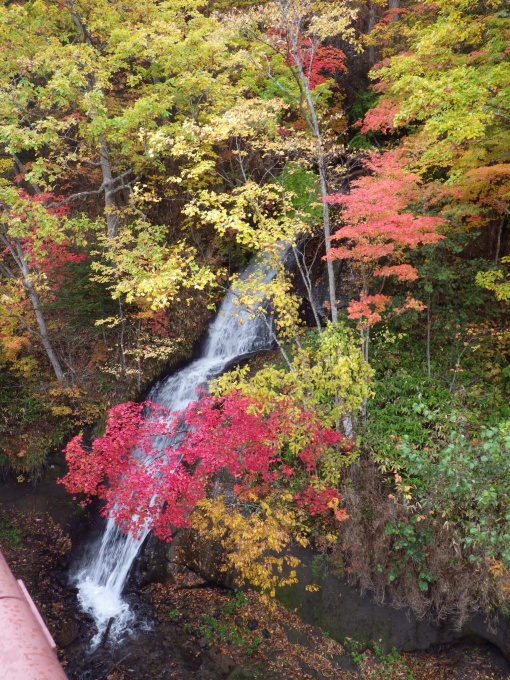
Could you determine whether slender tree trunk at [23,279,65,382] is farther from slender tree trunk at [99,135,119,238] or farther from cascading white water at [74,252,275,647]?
cascading white water at [74,252,275,647]

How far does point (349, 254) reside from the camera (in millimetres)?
7754

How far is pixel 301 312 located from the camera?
1001 centimetres

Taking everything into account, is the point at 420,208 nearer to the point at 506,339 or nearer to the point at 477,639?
the point at 506,339

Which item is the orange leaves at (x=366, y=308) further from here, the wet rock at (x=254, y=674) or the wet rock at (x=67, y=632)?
the wet rock at (x=67, y=632)

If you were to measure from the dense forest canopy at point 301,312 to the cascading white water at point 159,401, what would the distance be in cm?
76

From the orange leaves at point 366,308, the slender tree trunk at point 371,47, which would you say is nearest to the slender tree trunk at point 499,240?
the orange leaves at point 366,308

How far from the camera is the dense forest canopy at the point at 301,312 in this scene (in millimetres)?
7344

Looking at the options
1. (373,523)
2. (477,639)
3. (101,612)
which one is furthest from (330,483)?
(101,612)

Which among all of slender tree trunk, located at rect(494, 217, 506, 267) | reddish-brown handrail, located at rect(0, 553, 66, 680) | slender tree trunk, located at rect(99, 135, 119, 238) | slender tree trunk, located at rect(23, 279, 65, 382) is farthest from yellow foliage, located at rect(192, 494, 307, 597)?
slender tree trunk, located at rect(99, 135, 119, 238)

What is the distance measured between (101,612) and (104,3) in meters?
15.2

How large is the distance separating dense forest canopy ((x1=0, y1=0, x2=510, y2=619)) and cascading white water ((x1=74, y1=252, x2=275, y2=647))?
2.48 feet

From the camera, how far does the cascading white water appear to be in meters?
9.28

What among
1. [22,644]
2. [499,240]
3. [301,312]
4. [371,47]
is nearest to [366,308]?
[301,312]

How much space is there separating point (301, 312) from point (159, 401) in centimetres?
500
